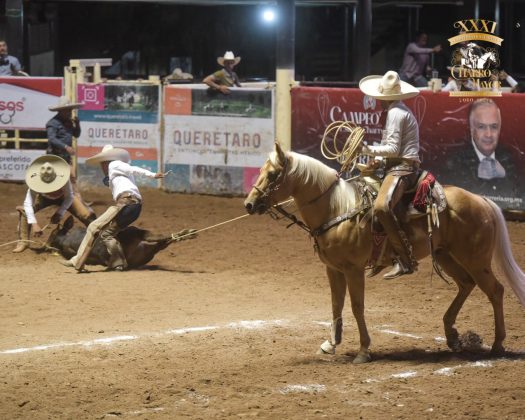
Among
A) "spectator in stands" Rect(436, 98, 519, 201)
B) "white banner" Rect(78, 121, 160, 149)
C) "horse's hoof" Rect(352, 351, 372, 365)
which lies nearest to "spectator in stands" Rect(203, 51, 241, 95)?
"white banner" Rect(78, 121, 160, 149)

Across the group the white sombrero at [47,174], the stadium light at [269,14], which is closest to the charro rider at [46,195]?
the white sombrero at [47,174]

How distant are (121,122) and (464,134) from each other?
626 centimetres

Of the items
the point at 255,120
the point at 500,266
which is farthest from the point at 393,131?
the point at 255,120

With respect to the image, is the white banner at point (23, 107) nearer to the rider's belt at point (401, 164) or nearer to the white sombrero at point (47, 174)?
the white sombrero at point (47, 174)

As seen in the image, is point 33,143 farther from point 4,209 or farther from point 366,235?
point 366,235

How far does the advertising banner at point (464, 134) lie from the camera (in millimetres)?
15586

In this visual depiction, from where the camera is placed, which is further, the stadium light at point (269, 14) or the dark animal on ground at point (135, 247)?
the stadium light at point (269, 14)

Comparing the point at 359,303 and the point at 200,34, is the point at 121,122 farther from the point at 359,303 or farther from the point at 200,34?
the point at 359,303

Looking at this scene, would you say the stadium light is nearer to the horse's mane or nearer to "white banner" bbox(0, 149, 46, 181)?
"white banner" bbox(0, 149, 46, 181)

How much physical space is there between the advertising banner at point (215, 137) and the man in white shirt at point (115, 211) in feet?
18.0

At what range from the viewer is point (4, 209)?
55.7ft

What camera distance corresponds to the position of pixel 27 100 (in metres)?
19.0

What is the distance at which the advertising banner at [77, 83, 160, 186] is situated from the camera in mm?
18547

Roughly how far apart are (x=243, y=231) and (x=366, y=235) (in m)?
6.58
